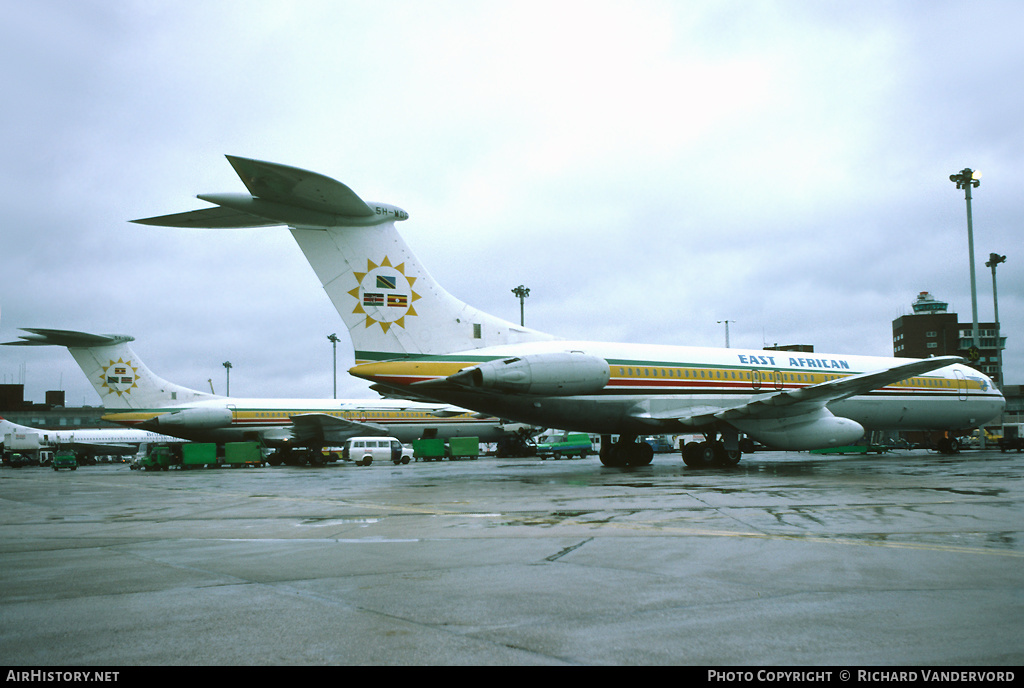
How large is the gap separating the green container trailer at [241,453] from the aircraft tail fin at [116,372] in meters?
4.58

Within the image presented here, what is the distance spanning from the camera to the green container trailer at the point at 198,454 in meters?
40.7

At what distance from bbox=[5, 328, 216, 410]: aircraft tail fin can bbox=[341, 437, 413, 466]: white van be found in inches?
451

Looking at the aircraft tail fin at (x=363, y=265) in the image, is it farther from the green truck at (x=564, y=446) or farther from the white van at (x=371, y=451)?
the green truck at (x=564, y=446)

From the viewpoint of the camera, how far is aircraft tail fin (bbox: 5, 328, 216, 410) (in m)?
39.3

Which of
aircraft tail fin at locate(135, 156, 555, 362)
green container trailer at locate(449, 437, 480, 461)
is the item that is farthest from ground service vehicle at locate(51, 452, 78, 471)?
aircraft tail fin at locate(135, 156, 555, 362)

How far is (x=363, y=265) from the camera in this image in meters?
19.1

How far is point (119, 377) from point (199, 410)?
15.1 ft

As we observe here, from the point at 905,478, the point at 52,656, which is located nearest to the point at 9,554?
the point at 52,656

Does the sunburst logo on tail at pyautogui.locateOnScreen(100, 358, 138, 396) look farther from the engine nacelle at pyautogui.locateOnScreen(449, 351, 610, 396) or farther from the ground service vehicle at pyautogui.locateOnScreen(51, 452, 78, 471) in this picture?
the engine nacelle at pyautogui.locateOnScreen(449, 351, 610, 396)

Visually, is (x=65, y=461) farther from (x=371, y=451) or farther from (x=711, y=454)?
(x=711, y=454)

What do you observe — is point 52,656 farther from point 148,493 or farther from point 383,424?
point 383,424

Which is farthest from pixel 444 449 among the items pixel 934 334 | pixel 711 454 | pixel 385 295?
pixel 934 334

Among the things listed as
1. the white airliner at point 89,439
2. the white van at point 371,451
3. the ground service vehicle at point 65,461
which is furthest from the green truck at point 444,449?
the white airliner at point 89,439

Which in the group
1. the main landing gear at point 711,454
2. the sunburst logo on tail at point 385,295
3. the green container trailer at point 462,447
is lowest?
the green container trailer at point 462,447
